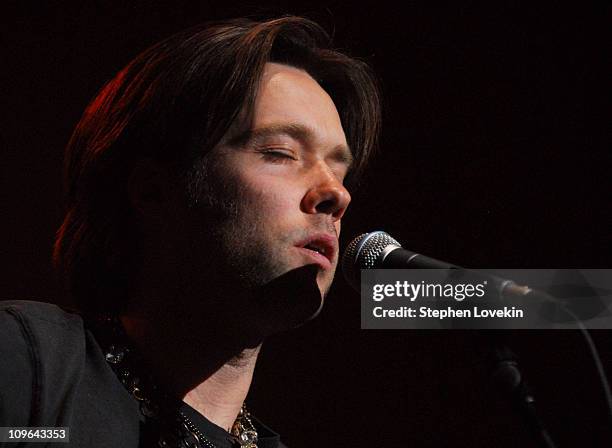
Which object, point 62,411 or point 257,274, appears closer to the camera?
point 62,411

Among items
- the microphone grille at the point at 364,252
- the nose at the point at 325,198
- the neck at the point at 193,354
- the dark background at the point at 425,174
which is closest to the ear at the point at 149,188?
the neck at the point at 193,354

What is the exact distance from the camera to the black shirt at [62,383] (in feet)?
4.94

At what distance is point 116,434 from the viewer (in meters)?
1.61

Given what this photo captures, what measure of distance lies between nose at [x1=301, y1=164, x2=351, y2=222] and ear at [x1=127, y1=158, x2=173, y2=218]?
38cm

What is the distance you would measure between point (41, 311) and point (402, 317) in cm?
95

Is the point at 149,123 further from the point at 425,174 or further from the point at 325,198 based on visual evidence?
the point at 425,174

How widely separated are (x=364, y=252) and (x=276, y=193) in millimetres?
266

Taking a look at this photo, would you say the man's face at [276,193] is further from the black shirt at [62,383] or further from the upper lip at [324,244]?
the black shirt at [62,383]

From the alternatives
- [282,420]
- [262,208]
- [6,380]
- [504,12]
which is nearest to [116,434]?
[6,380]

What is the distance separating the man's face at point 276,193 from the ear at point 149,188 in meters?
0.16

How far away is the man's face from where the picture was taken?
1.71 metres

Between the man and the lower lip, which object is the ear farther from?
the lower lip

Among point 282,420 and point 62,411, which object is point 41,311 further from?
point 282,420

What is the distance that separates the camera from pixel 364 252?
162 cm
